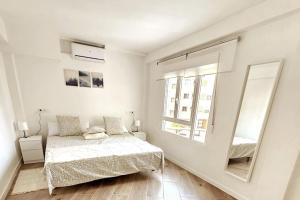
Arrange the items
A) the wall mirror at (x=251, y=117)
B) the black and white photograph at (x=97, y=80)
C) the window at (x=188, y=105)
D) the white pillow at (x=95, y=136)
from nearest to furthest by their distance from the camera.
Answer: the wall mirror at (x=251, y=117) → the window at (x=188, y=105) → the white pillow at (x=95, y=136) → the black and white photograph at (x=97, y=80)

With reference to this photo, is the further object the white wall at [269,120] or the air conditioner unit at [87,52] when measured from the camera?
the air conditioner unit at [87,52]

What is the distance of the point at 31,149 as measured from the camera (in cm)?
248

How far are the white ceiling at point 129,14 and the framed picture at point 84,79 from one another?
0.84 meters

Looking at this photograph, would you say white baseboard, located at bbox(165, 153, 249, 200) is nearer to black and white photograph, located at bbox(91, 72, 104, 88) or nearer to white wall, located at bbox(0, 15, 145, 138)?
white wall, located at bbox(0, 15, 145, 138)

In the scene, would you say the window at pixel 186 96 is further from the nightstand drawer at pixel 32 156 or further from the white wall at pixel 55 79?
the nightstand drawer at pixel 32 156

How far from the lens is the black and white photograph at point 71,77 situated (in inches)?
115

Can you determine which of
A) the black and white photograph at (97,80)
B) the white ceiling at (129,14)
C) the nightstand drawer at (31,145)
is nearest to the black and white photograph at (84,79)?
the black and white photograph at (97,80)

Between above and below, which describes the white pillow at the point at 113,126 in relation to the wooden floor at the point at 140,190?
above

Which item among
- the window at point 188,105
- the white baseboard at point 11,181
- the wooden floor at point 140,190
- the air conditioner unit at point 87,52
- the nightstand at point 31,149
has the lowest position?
the wooden floor at point 140,190

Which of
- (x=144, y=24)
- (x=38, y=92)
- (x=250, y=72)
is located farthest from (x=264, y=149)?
(x=38, y=92)

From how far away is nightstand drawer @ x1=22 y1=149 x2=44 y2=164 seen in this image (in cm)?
246

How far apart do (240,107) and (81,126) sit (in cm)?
313

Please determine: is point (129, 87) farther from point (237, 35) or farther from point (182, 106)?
point (237, 35)

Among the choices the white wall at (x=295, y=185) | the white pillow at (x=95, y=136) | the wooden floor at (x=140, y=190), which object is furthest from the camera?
the white pillow at (x=95, y=136)
